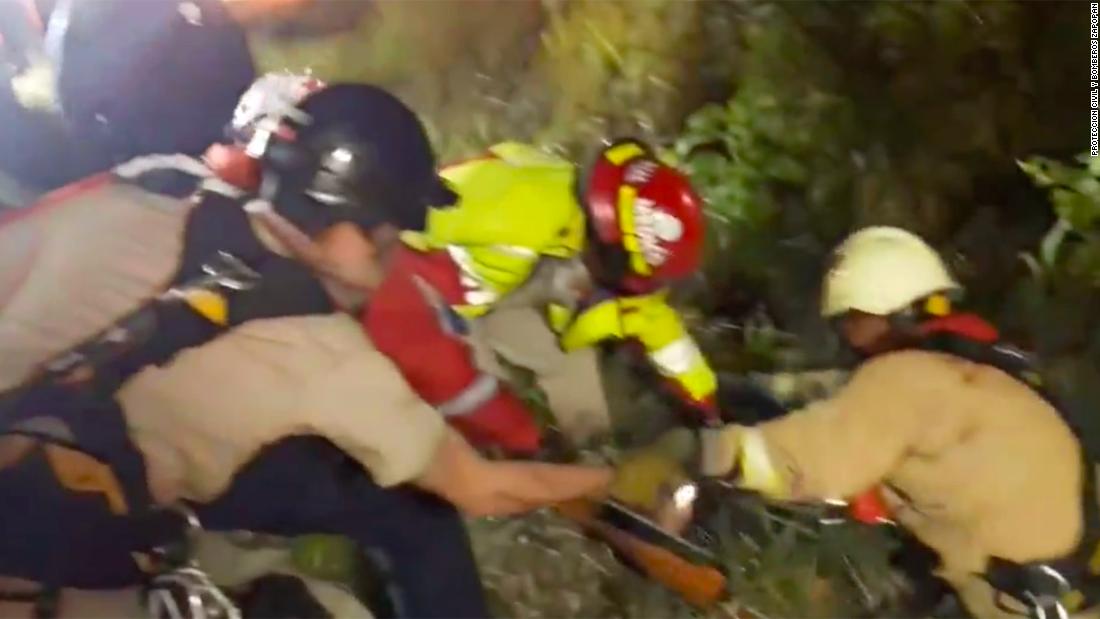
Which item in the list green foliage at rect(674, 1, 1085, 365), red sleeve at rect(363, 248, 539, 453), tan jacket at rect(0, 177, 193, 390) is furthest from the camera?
green foliage at rect(674, 1, 1085, 365)

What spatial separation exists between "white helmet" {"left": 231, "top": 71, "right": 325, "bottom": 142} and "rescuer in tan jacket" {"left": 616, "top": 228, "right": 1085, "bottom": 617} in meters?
0.56

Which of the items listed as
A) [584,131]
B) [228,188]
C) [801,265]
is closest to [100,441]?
[228,188]

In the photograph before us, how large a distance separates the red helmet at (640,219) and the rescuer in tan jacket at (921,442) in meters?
0.18

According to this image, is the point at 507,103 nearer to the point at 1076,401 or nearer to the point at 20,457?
the point at 20,457

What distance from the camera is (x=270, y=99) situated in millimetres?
1311

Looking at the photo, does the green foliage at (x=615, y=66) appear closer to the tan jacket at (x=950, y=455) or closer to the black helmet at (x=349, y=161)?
the black helmet at (x=349, y=161)

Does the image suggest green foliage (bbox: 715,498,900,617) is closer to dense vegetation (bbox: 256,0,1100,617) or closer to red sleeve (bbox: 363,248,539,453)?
dense vegetation (bbox: 256,0,1100,617)

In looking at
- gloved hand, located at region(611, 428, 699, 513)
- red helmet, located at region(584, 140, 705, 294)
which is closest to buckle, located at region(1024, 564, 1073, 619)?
gloved hand, located at region(611, 428, 699, 513)

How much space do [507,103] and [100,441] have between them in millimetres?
525

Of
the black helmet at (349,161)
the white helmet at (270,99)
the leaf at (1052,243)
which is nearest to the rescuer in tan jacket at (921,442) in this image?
the leaf at (1052,243)

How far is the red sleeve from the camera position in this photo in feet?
4.43

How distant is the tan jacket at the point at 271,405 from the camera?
1285mm

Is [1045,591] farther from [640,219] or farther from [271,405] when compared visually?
[271,405]

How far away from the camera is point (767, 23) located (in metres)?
1.45
